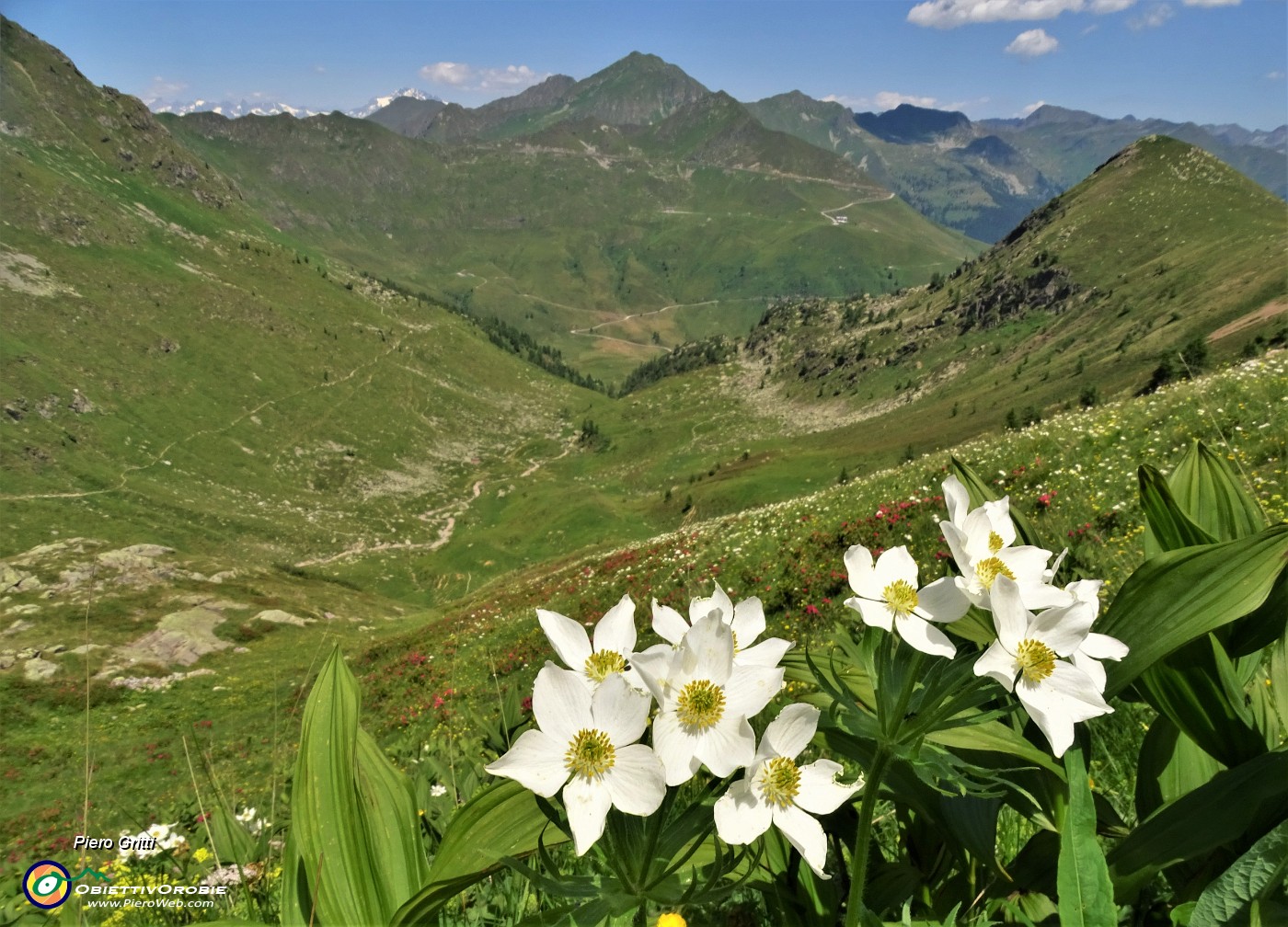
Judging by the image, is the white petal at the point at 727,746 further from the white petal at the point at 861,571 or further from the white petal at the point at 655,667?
the white petal at the point at 861,571

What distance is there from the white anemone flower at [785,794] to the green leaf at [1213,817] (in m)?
0.96

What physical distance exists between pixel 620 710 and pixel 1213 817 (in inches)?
67.6

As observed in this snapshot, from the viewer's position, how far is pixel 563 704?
166 centimetres

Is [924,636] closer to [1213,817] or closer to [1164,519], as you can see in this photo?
[1213,817]

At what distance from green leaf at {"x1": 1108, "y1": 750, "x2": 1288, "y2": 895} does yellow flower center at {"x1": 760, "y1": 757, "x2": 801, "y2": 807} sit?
1.11 metres

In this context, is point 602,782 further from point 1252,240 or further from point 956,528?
point 1252,240

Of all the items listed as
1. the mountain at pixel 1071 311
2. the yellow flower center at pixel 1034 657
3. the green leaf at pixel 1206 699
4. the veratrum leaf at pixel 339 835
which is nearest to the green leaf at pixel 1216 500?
the green leaf at pixel 1206 699

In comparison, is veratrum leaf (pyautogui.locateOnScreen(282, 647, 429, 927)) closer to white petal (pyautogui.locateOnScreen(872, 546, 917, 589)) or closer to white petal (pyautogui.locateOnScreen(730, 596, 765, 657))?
white petal (pyautogui.locateOnScreen(730, 596, 765, 657))

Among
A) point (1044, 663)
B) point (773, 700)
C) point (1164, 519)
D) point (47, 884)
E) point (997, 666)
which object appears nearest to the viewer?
point (997, 666)

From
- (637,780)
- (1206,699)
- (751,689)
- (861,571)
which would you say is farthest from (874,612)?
(1206,699)

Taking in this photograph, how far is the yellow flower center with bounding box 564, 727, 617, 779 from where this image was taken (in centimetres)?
160

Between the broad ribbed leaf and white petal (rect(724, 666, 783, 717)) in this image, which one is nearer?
white petal (rect(724, 666, 783, 717))

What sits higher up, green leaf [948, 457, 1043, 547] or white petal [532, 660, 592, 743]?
green leaf [948, 457, 1043, 547]

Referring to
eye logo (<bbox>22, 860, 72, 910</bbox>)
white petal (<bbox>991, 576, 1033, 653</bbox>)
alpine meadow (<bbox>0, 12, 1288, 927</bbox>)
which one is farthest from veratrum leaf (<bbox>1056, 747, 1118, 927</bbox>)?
eye logo (<bbox>22, 860, 72, 910</bbox>)
